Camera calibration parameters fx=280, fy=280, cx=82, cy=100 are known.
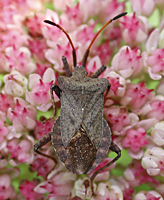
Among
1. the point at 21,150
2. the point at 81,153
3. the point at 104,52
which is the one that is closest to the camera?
the point at 81,153

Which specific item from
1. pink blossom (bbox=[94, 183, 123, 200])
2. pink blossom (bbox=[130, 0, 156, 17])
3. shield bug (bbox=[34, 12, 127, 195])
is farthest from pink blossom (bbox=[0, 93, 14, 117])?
pink blossom (bbox=[130, 0, 156, 17])

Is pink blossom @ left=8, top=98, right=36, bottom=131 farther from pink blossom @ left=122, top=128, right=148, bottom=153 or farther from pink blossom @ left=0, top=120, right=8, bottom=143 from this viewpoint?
pink blossom @ left=122, top=128, right=148, bottom=153

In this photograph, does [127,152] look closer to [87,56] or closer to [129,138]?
[129,138]

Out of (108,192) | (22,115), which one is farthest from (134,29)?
(108,192)

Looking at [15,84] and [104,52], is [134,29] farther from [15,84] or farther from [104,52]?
[15,84]

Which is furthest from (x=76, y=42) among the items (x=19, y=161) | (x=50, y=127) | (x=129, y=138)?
(x=19, y=161)

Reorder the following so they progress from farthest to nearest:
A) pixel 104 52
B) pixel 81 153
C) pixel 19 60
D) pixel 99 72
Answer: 1. pixel 104 52
2. pixel 19 60
3. pixel 99 72
4. pixel 81 153
